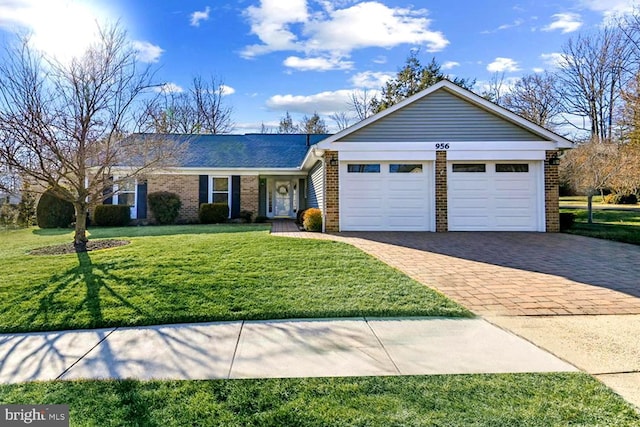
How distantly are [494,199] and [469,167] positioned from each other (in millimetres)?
1368

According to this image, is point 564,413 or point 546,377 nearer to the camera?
point 564,413

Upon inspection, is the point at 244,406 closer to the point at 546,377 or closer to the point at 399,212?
the point at 546,377

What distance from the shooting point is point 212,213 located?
54.1 feet

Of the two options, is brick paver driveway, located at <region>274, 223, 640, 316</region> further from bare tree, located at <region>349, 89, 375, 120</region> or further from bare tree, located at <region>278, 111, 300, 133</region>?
bare tree, located at <region>278, 111, 300, 133</region>

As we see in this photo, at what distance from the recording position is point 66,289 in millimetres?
5469

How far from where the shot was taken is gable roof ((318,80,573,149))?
1185 centimetres

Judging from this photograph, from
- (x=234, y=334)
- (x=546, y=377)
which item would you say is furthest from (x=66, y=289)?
(x=546, y=377)

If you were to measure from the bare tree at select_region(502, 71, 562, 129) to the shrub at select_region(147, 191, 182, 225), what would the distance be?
29238 mm

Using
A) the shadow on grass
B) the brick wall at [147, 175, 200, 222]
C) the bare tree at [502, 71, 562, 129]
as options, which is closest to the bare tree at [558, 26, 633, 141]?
the bare tree at [502, 71, 562, 129]

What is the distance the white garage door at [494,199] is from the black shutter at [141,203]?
44.7 feet

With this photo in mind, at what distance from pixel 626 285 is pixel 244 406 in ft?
20.4

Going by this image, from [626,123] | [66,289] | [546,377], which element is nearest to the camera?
[546,377]

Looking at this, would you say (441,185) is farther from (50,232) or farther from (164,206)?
(50,232)

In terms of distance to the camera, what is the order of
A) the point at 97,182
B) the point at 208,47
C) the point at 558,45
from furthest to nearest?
the point at 558,45 < the point at 208,47 < the point at 97,182
